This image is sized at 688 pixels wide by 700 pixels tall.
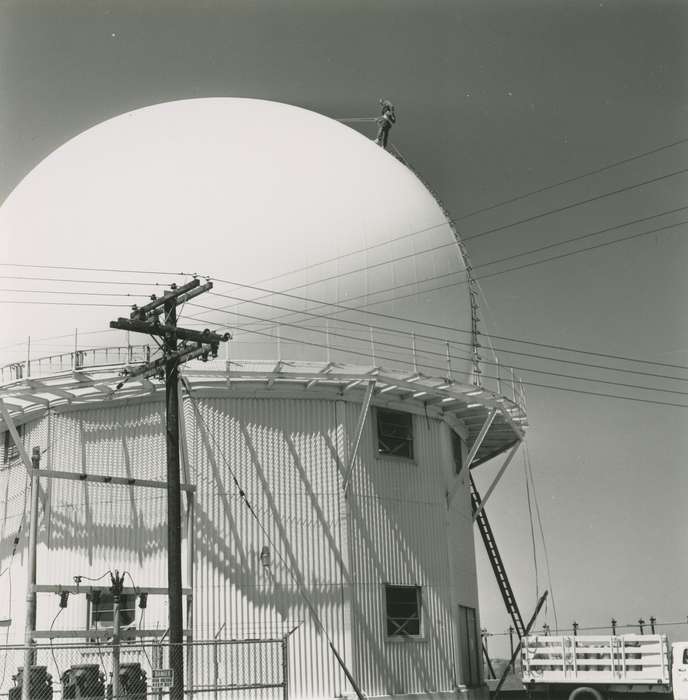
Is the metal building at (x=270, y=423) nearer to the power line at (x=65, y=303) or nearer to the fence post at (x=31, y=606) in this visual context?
the power line at (x=65, y=303)

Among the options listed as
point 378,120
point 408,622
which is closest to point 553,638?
point 408,622

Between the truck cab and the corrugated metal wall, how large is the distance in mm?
5904

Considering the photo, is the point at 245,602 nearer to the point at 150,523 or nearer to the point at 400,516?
the point at 150,523

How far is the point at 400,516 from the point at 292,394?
13.5 ft

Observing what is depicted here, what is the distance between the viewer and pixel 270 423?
24.7 metres

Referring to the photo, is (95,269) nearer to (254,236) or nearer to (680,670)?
(254,236)

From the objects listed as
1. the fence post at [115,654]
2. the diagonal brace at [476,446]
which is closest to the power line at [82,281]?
the fence post at [115,654]

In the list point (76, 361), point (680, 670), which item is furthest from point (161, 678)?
point (680, 670)

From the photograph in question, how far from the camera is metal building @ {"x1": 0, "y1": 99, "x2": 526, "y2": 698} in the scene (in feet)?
78.3

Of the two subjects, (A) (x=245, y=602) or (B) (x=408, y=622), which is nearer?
(A) (x=245, y=602)

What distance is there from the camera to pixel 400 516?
25812 millimetres

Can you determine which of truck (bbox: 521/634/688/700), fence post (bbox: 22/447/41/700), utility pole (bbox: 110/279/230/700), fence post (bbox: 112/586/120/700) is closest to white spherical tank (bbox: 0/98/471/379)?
utility pole (bbox: 110/279/230/700)

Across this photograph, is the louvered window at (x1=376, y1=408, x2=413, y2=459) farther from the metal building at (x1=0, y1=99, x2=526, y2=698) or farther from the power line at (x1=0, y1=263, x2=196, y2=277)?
the power line at (x1=0, y1=263, x2=196, y2=277)

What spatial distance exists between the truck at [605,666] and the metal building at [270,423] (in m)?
2.77
